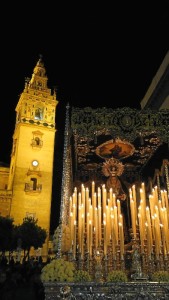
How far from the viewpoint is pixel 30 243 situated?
2206 cm

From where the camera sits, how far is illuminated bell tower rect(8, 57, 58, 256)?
2736 centimetres

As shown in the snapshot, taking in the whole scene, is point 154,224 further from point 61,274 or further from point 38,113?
point 38,113

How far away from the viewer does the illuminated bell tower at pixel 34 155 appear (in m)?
27.4

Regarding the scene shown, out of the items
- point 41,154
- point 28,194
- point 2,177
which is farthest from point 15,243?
point 2,177

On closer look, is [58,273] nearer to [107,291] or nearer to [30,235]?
[107,291]

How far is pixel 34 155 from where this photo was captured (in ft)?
97.1

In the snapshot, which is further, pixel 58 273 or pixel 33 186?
pixel 33 186

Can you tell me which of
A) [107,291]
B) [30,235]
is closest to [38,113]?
[30,235]

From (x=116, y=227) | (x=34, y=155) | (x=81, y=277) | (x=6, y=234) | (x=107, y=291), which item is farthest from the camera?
(x=34, y=155)

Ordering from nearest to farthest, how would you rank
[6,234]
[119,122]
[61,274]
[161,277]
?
[61,274] → [161,277] → [119,122] → [6,234]

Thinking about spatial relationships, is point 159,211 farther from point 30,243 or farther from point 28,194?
point 28,194

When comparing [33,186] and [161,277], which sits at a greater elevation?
[33,186]

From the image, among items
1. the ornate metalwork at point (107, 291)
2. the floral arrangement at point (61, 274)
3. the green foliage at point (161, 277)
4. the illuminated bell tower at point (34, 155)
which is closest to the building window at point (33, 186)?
the illuminated bell tower at point (34, 155)

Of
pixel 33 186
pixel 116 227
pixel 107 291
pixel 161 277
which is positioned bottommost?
pixel 107 291
